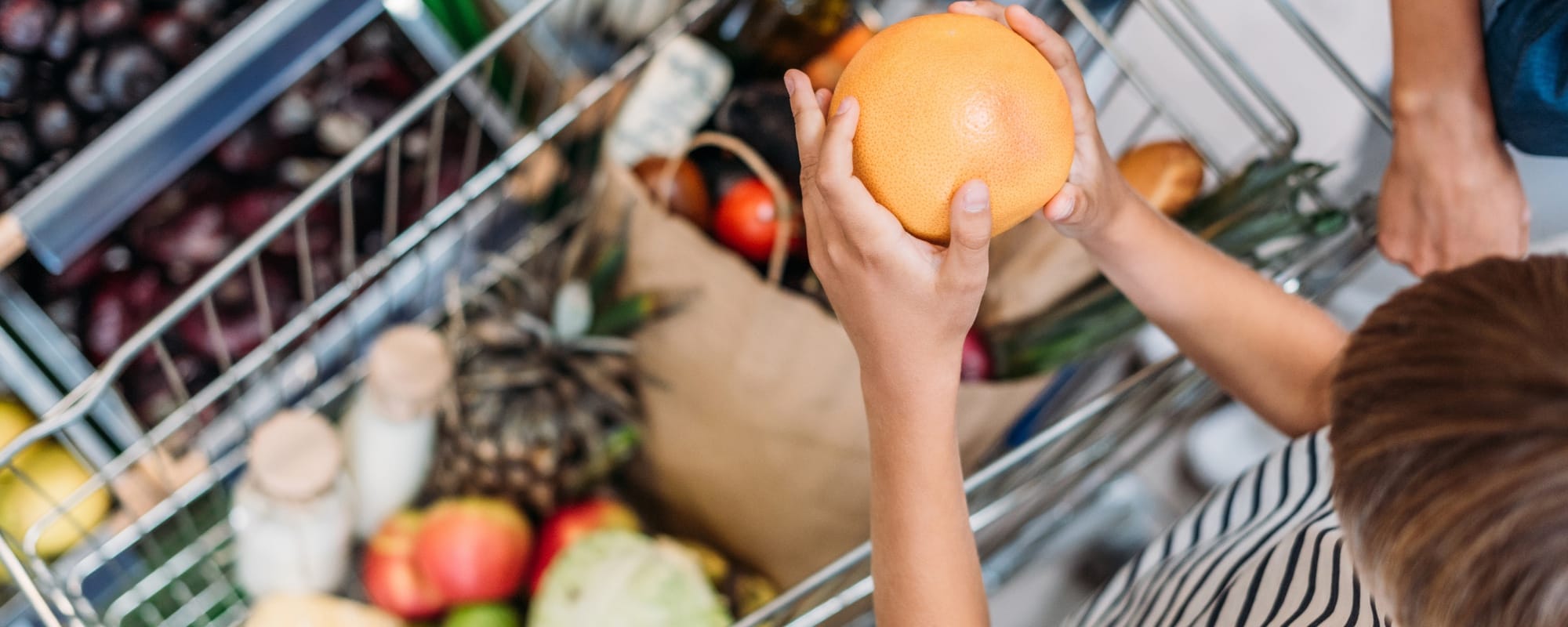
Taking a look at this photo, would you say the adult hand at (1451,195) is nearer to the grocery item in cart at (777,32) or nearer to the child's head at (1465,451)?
the child's head at (1465,451)

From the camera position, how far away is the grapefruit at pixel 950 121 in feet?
1.44

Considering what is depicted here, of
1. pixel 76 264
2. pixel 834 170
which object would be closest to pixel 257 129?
pixel 76 264

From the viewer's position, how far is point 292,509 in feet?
2.53

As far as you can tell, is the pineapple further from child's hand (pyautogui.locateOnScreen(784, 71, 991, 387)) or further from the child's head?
the child's head

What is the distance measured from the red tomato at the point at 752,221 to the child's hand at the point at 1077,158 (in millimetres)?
291

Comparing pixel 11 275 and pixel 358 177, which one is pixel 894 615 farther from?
pixel 11 275

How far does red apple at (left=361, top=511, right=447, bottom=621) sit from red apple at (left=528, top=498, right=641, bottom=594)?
9cm

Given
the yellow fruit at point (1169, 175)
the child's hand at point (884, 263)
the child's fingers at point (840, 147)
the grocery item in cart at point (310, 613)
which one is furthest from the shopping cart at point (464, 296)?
the child's fingers at point (840, 147)

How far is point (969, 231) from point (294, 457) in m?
0.62

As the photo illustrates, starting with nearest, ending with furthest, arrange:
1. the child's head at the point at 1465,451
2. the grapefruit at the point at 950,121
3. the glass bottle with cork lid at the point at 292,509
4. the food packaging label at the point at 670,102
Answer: the child's head at the point at 1465,451 < the grapefruit at the point at 950,121 < the glass bottle with cork lid at the point at 292,509 < the food packaging label at the point at 670,102

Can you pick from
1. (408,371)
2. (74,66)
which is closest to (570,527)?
(408,371)

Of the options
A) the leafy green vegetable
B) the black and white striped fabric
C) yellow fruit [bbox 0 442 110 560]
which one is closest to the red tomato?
the leafy green vegetable

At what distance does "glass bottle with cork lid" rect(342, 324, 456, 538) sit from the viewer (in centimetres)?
81

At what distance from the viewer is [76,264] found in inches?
36.5
